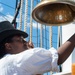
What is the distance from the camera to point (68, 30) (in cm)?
244

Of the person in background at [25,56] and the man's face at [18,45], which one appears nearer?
the person in background at [25,56]

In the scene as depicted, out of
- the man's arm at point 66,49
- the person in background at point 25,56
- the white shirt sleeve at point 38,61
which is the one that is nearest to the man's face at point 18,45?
the person in background at point 25,56

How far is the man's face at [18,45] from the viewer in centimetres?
169

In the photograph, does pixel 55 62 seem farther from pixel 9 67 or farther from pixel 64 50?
pixel 9 67

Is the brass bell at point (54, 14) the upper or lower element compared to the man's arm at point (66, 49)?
upper

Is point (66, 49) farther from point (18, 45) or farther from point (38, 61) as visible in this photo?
point (18, 45)

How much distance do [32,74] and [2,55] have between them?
9.7 inches

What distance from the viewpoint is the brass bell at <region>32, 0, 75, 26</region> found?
1536 millimetres

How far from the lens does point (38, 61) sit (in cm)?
154

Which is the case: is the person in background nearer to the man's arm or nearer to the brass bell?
the man's arm

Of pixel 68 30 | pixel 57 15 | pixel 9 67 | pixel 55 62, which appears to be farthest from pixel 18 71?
pixel 68 30

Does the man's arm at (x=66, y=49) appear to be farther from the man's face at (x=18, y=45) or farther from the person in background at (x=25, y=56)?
the man's face at (x=18, y=45)

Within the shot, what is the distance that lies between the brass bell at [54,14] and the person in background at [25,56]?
100 millimetres

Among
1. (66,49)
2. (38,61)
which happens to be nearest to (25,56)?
(38,61)
